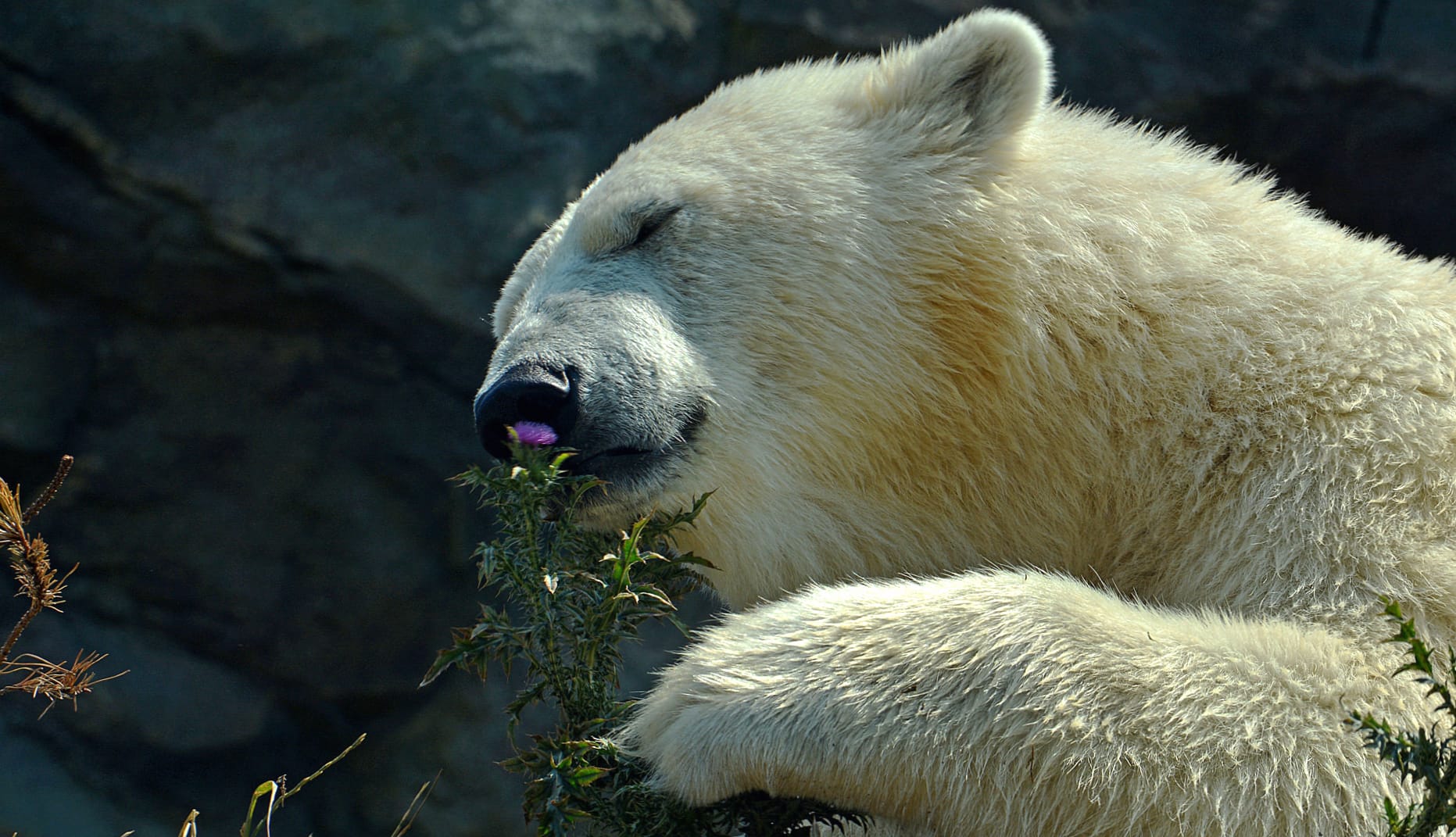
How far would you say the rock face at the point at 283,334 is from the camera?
3.96m

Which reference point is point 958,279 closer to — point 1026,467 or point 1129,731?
point 1026,467

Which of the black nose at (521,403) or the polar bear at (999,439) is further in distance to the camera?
the black nose at (521,403)

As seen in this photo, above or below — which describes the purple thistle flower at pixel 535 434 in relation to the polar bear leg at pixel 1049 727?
below

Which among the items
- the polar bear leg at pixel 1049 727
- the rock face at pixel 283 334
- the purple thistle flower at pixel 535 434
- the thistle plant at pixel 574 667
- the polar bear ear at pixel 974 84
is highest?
the polar bear ear at pixel 974 84

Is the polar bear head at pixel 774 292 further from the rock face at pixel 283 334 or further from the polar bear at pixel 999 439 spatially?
the rock face at pixel 283 334

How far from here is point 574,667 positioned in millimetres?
1307

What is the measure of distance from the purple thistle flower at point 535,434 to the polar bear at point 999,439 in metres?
0.02

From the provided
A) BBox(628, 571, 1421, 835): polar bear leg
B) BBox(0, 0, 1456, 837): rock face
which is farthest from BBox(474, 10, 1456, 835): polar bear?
BBox(0, 0, 1456, 837): rock face

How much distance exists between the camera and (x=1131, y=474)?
1.58 metres

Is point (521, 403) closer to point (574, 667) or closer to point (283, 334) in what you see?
point (574, 667)

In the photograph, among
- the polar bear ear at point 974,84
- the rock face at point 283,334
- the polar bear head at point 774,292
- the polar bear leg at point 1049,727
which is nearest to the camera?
the polar bear leg at point 1049,727

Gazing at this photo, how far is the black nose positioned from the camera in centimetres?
147

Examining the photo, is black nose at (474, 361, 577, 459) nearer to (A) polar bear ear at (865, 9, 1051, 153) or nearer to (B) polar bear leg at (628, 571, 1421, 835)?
(B) polar bear leg at (628, 571, 1421, 835)

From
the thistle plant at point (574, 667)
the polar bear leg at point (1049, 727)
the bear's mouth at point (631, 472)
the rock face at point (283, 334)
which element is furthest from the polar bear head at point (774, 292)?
the rock face at point (283, 334)
